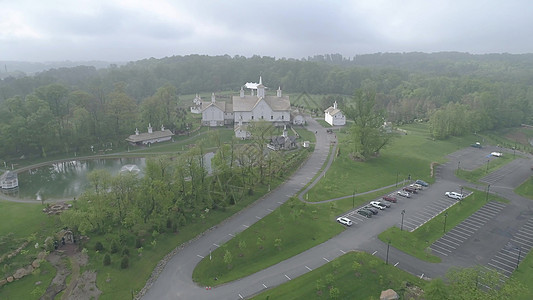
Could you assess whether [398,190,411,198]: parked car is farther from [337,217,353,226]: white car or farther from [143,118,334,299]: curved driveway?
[143,118,334,299]: curved driveway

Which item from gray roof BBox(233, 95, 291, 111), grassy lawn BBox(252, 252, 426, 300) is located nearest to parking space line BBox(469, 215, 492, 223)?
grassy lawn BBox(252, 252, 426, 300)

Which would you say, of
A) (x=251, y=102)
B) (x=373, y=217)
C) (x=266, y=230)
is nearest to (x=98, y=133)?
(x=251, y=102)

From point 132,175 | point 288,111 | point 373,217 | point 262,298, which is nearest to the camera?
point 262,298

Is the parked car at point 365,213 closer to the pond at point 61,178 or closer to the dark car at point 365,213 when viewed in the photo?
the dark car at point 365,213

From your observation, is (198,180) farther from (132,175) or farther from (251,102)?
(251,102)

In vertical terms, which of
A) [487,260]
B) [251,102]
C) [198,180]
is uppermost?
[251,102]

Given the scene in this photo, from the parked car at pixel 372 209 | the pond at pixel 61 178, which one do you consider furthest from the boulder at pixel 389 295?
the pond at pixel 61 178

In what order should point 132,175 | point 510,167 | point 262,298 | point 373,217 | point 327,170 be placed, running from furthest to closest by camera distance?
point 510,167 → point 327,170 → point 373,217 → point 132,175 → point 262,298

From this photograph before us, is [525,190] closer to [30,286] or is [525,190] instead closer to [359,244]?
[359,244]
